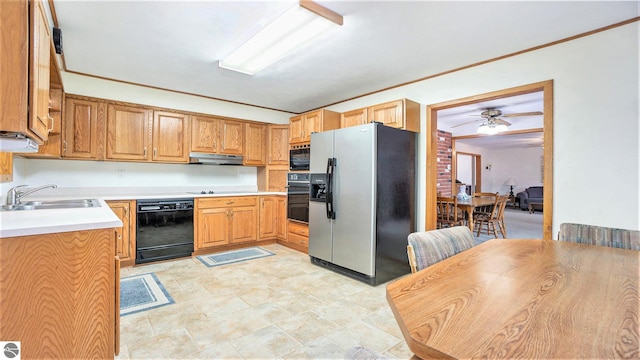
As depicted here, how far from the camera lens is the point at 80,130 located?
11.7ft

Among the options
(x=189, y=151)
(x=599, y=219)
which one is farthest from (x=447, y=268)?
(x=189, y=151)

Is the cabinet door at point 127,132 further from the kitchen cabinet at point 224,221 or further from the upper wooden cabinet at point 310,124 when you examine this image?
the upper wooden cabinet at point 310,124

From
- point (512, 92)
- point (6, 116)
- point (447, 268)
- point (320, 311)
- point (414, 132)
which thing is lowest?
point (320, 311)

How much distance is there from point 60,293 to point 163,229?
2501 millimetres

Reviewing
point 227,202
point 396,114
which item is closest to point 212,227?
point 227,202

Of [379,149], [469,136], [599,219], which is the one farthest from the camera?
[469,136]

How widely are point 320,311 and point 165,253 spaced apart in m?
2.41

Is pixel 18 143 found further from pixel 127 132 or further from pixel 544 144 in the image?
pixel 544 144

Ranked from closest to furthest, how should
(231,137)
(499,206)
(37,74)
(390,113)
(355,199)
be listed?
(37,74)
(355,199)
(390,113)
(231,137)
(499,206)

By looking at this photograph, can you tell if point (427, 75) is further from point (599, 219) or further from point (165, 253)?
point (165, 253)

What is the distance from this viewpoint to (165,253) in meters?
3.83

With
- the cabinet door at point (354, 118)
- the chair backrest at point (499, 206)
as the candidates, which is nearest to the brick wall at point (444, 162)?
the chair backrest at point (499, 206)

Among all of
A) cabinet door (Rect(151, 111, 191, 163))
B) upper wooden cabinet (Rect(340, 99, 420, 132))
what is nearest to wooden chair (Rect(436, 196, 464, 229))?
upper wooden cabinet (Rect(340, 99, 420, 132))

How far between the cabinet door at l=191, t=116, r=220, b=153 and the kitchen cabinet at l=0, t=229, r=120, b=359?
2991 millimetres
